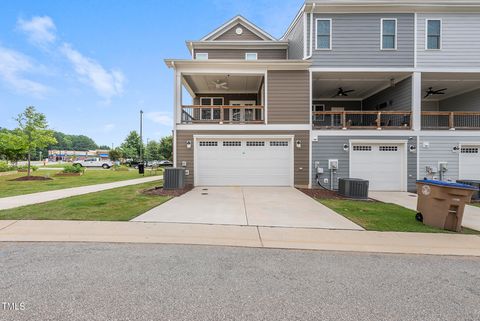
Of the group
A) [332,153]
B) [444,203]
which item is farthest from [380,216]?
[332,153]

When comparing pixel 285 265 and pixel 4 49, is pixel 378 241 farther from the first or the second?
pixel 4 49

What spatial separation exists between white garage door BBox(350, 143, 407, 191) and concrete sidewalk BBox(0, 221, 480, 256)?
657 centimetres

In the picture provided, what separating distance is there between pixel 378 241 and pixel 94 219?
6327 millimetres

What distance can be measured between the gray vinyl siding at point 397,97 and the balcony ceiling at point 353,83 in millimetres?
312

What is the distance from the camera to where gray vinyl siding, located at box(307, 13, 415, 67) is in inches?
430

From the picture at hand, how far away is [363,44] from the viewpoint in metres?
11.0

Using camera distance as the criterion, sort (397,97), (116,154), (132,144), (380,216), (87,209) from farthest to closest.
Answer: (132,144) → (116,154) → (397,97) → (87,209) → (380,216)

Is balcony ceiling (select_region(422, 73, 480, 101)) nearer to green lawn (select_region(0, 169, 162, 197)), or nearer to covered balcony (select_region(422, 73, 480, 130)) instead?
covered balcony (select_region(422, 73, 480, 130))

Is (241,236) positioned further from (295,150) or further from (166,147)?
(166,147)

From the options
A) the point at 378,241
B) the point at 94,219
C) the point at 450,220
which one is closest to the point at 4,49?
the point at 94,219

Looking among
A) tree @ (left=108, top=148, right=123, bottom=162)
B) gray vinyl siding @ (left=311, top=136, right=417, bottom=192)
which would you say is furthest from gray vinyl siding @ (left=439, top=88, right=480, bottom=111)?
tree @ (left=108, top=148, right=123, bottom=162)

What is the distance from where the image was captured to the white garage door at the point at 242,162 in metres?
11.2

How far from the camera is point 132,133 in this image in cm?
4084

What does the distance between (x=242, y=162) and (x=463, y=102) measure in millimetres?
14649
